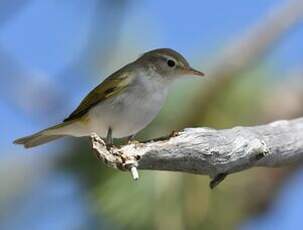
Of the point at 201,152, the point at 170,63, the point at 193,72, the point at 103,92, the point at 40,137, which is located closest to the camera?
the point at 201,152

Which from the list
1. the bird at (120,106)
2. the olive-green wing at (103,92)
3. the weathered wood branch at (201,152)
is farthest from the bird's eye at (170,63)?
the weathered wood branch at (201,152)

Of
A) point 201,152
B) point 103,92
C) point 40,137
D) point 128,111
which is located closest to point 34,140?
point 40,137

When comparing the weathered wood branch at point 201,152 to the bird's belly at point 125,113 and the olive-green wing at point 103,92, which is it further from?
the olive-green wing at point 103,92

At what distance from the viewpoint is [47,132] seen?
3.50 metres

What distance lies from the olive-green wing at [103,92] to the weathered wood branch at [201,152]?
713 millimetres

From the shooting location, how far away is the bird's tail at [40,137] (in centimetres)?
347

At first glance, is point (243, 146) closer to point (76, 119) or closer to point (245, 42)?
point (245, 42)

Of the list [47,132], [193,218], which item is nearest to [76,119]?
[47,132]

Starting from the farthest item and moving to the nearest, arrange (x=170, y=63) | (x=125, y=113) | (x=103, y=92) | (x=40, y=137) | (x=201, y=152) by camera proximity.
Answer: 1. (x=170, y=63)
2. (x=40, y=137)
3. (x=103, y=92)
4. (x=125, y=113)
5. (x=201, y=152)

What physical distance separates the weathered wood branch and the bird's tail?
0.81 metres

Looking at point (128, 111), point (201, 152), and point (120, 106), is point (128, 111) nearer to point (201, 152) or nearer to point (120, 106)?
point (120, 106)

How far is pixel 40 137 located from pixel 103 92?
0.34 meters

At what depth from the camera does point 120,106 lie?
11.0 feet

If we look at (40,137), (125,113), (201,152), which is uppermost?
(40,137)
